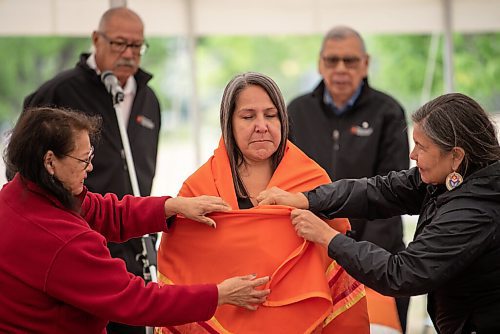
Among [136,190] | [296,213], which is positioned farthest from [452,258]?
[136,190]

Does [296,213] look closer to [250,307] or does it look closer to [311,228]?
[311,228]

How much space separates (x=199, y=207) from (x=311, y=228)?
386mm

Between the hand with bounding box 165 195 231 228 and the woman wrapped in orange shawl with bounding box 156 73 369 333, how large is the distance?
0.11 ft

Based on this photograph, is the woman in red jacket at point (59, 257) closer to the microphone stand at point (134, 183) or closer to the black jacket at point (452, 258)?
the black jacket at point (452, 258)

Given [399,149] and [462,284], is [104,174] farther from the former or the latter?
[462,284]

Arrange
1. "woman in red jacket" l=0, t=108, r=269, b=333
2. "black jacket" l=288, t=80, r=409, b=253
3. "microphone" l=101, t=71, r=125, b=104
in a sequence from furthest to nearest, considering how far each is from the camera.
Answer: "black jacket" l=288, t=80, r=409, b=253 < "microphone" l=101, t=71, r=125, b=104 < "woman in red jacket" l=0, t=108, r=269, b=333

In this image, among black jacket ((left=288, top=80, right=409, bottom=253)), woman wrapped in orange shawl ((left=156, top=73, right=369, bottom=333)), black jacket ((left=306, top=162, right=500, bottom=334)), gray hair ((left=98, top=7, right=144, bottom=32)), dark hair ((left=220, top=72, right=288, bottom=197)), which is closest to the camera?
black jacket ((left=306, top=162, right=500, bottom=334))

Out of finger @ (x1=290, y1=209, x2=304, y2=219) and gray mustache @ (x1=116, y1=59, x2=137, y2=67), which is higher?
gray mustache @ (x1=116, y1=59, x2=137, y2=67)

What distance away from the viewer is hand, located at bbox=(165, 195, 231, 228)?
2773 millimetres

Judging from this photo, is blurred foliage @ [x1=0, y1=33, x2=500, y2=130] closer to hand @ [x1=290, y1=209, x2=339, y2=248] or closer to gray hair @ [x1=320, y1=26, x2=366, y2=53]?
gray hair @ [x1=320, y1=26, x2=366, y2=53]

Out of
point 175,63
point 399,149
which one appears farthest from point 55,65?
point 399,149

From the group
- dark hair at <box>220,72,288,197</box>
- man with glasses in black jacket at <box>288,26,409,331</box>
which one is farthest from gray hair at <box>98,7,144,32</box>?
dark hair at <box>220,72,288,197</box>

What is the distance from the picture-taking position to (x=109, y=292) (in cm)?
246

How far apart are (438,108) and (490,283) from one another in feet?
1.85
